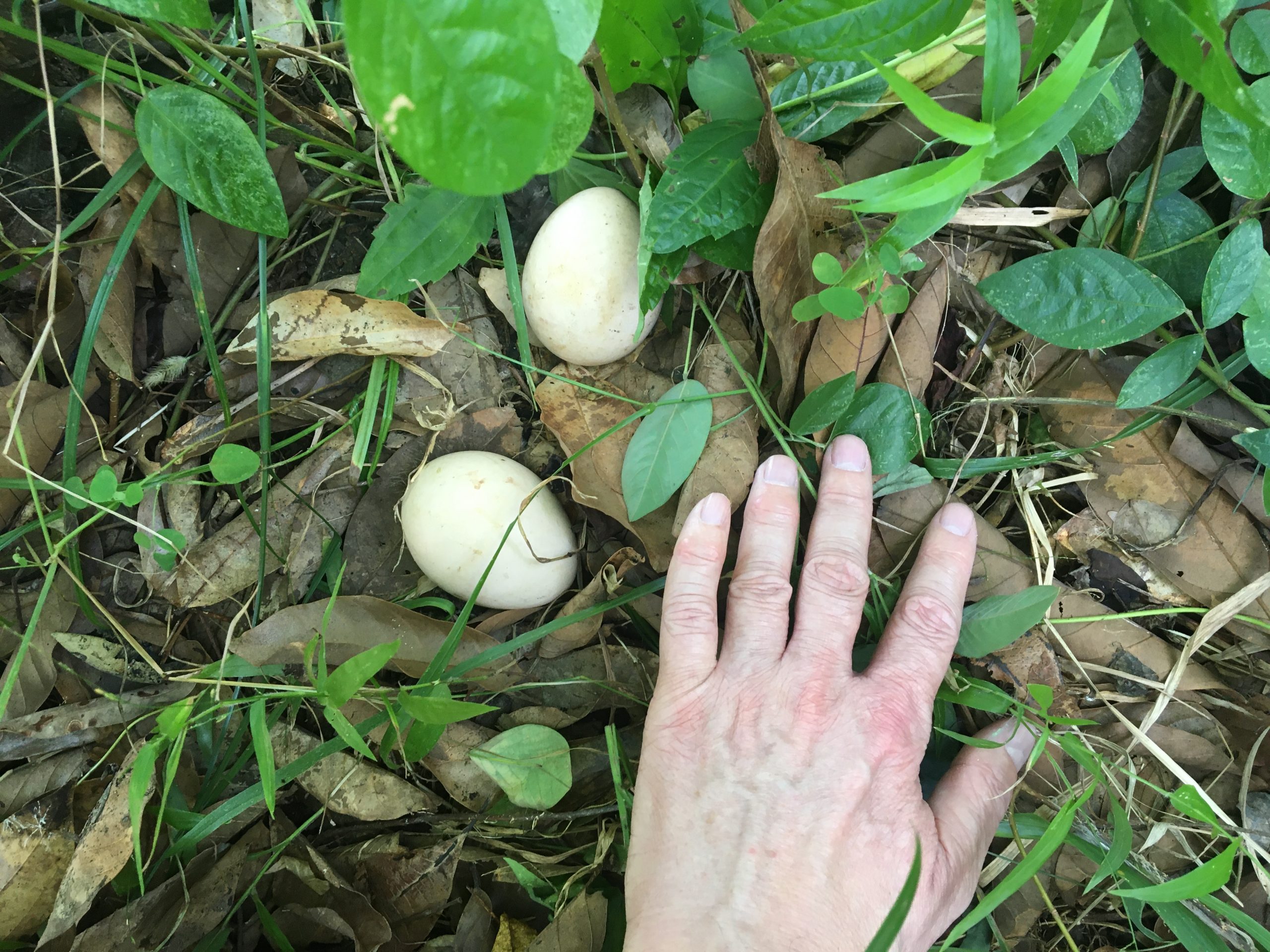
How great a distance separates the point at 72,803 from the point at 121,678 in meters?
0.23

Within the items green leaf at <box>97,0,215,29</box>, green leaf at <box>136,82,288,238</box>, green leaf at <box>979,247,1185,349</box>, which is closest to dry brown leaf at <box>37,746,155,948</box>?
green leaf at <box>136,82,288,238</box>

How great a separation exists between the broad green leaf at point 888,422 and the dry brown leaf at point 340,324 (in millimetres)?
752

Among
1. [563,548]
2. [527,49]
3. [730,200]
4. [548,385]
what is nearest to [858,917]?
[563,548]

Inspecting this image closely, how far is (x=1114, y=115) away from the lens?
3.80ft

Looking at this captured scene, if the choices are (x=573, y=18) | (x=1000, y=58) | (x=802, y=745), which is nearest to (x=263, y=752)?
(x=802, y=745)

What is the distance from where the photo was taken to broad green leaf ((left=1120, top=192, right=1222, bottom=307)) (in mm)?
1238

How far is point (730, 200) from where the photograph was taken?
1.15 m

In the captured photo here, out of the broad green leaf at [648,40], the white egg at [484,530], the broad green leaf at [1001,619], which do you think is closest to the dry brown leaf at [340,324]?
the white egg at [484,530]

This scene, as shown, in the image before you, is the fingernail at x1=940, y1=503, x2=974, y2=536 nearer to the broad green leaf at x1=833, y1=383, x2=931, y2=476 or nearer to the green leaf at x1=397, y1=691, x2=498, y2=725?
the broad green leaf at x1=833, y1=383, x2=931, y2=476

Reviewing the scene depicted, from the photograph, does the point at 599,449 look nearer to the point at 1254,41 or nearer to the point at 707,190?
the point at 707,190

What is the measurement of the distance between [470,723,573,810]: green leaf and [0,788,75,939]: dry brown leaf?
2.51 feet

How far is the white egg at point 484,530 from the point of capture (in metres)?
1.25

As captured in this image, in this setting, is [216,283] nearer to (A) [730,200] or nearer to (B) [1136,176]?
(A) [730,200]

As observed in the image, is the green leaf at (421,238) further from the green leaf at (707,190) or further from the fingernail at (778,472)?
the fingernail at (778,472)
